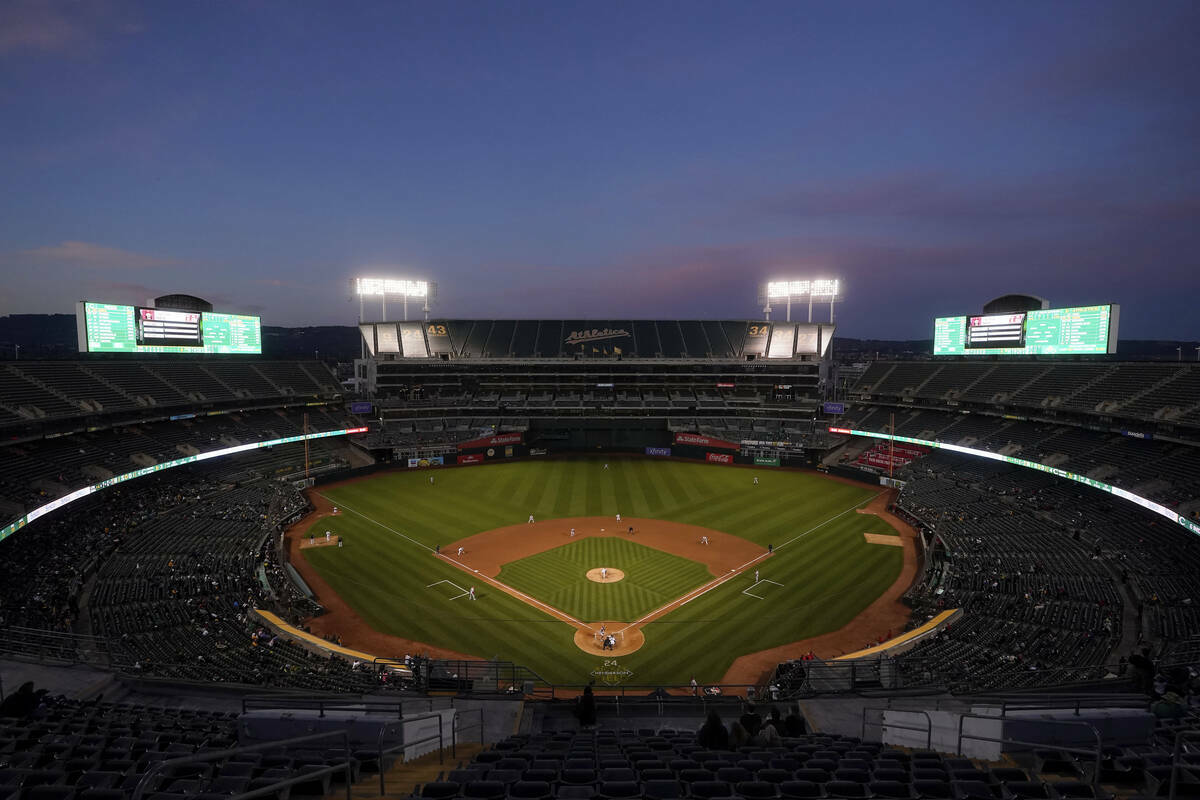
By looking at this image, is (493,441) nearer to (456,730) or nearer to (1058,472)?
(1058,472)

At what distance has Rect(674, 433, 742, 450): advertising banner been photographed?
6184 cm

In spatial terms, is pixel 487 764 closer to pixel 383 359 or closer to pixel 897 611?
pixel 897 611

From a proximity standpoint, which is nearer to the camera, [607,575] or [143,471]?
[607,575]

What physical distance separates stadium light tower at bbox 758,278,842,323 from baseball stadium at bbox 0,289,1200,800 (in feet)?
1.38

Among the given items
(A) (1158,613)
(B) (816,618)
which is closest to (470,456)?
(B) (816,618)

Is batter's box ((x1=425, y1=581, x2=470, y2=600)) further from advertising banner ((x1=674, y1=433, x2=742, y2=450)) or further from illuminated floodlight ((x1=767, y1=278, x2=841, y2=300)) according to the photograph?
illuminated floodlight ((x1=767, y1=278, x2=841, y2=300))

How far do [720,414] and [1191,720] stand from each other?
5894 centimetres

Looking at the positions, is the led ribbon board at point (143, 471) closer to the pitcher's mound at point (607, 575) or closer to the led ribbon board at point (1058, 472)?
the pitcher's mound at point (607, 575)

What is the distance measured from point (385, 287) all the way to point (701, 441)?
149ft

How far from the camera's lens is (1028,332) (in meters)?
51.2

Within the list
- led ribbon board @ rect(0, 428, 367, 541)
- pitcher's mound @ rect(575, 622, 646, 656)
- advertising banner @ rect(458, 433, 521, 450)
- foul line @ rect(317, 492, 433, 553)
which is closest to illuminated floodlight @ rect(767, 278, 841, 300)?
advertising banner @ rect(458, 433, 521, 450)

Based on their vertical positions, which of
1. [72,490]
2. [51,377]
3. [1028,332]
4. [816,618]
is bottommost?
[816,618]

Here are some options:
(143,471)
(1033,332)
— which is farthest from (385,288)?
(1033,332)

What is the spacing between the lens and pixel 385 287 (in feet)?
239
